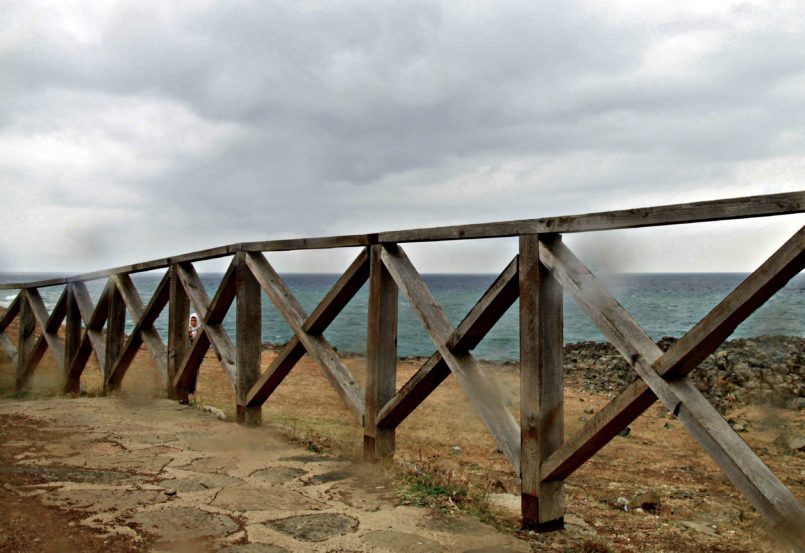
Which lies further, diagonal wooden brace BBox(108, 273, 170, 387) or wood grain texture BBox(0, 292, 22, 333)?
wood grain texture BBox(0, 292, 22, 333)

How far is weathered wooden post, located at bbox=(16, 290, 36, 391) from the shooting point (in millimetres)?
10297

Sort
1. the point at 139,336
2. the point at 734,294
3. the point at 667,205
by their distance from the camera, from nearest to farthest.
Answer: the point at 734,294, the point at 667,205, the point at 139,336

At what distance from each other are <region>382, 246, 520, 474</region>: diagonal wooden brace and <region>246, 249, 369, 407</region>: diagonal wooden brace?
1.80 ft

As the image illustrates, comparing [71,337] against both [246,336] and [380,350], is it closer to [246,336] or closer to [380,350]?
[246,336]

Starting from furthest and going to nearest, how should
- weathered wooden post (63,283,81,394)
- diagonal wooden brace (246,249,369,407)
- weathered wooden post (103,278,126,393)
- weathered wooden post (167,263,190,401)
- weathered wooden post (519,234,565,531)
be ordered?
weathered wooden post (63,283,81,394), weathered wooden post (103,278,126,393), weathered wooden post (167,263,190,401), diagonal wooden brace (246,249,369,407), weathered wooden post (519,234,565,531)

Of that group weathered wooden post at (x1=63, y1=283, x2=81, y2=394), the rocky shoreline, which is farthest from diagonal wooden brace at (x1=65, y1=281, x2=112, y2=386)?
the rocky shoreline

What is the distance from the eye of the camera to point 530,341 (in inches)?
134

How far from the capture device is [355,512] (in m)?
3.46

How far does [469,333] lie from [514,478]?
92.9 inches

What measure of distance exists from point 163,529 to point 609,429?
2154 millimetres

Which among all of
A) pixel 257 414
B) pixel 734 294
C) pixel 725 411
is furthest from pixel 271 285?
pixel 725 411

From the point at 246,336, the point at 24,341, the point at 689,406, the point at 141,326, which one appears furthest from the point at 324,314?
the point at 24,341

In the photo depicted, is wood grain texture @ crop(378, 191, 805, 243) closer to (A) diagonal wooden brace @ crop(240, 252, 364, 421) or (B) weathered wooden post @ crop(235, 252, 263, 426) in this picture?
(A) diagonal wooden brace @ crop(240, 252, 364, 421)

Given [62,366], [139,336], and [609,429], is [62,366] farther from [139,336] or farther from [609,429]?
[609,429]
